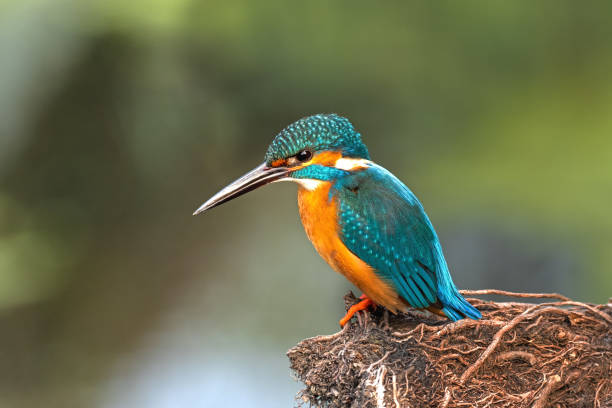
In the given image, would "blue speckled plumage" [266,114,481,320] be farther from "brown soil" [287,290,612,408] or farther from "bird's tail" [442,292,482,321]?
"brown soil" [287,290,612,408]

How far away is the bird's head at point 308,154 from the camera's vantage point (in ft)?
8.09

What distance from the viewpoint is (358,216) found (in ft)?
8.18

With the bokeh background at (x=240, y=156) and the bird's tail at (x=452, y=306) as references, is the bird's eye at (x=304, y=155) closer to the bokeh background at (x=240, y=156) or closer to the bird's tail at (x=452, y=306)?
the bird's tail at (x=452, y=306)

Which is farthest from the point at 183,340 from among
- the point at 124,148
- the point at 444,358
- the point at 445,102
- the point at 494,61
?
the point at 444,358

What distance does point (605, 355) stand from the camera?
7.84 ft

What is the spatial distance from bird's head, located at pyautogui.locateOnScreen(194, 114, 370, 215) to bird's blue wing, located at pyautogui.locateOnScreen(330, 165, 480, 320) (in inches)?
2.9

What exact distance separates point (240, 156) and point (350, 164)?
4164 mm

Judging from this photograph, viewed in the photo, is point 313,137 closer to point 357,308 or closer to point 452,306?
point 357,308

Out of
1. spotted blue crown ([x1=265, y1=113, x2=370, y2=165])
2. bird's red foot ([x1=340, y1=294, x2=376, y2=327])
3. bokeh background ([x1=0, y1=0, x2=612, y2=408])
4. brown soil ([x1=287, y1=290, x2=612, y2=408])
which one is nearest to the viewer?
brown soil ([x1=287, y1=290, x2=612, y2=408])

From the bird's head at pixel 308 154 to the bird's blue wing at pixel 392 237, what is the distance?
74mm

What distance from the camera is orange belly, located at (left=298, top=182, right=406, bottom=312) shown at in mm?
2502

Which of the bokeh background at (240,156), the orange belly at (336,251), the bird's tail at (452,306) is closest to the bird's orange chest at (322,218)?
the orange belly at (336,251)

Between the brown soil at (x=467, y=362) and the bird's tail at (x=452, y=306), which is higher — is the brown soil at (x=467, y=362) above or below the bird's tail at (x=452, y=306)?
below

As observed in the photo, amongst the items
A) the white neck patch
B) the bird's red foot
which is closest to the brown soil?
the bird's red foot
